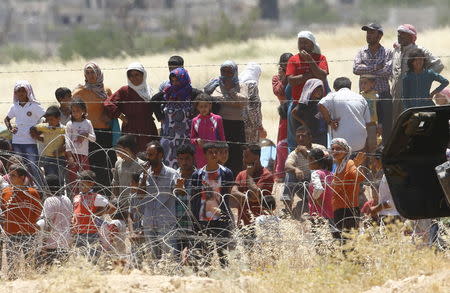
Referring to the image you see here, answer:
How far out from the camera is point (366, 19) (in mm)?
71000

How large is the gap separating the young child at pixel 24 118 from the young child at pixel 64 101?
23 centimetres

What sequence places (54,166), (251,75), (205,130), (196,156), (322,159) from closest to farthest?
1. (322,159)
2. (205,130)
3. (196,156)
4. (54,166)
5. (251,75)

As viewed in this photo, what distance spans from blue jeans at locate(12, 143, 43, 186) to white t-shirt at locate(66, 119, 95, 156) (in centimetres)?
43

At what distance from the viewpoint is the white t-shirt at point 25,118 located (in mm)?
13516

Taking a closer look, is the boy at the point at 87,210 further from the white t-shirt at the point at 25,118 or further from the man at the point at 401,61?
the man at the point at 401,61

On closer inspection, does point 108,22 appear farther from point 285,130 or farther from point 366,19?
point 285,130

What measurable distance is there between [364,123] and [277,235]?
2688 millimetres

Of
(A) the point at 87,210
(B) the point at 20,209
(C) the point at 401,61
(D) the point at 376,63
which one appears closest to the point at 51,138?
(B) the point at 20,209

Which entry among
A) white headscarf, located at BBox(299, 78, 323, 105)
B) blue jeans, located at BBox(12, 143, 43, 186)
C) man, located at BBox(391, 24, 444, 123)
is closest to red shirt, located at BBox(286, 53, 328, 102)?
white headscarf, located at BBox(299, 78, 323, 105)

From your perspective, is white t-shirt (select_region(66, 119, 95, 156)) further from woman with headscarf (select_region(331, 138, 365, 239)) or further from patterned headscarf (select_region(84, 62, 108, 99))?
woman with headscarf (select_region(331, 138, 365, 239))

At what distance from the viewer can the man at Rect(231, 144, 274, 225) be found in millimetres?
11531

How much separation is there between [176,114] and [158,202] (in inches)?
75.0

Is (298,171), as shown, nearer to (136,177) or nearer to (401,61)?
(136,177)

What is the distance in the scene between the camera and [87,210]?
11.6 m
